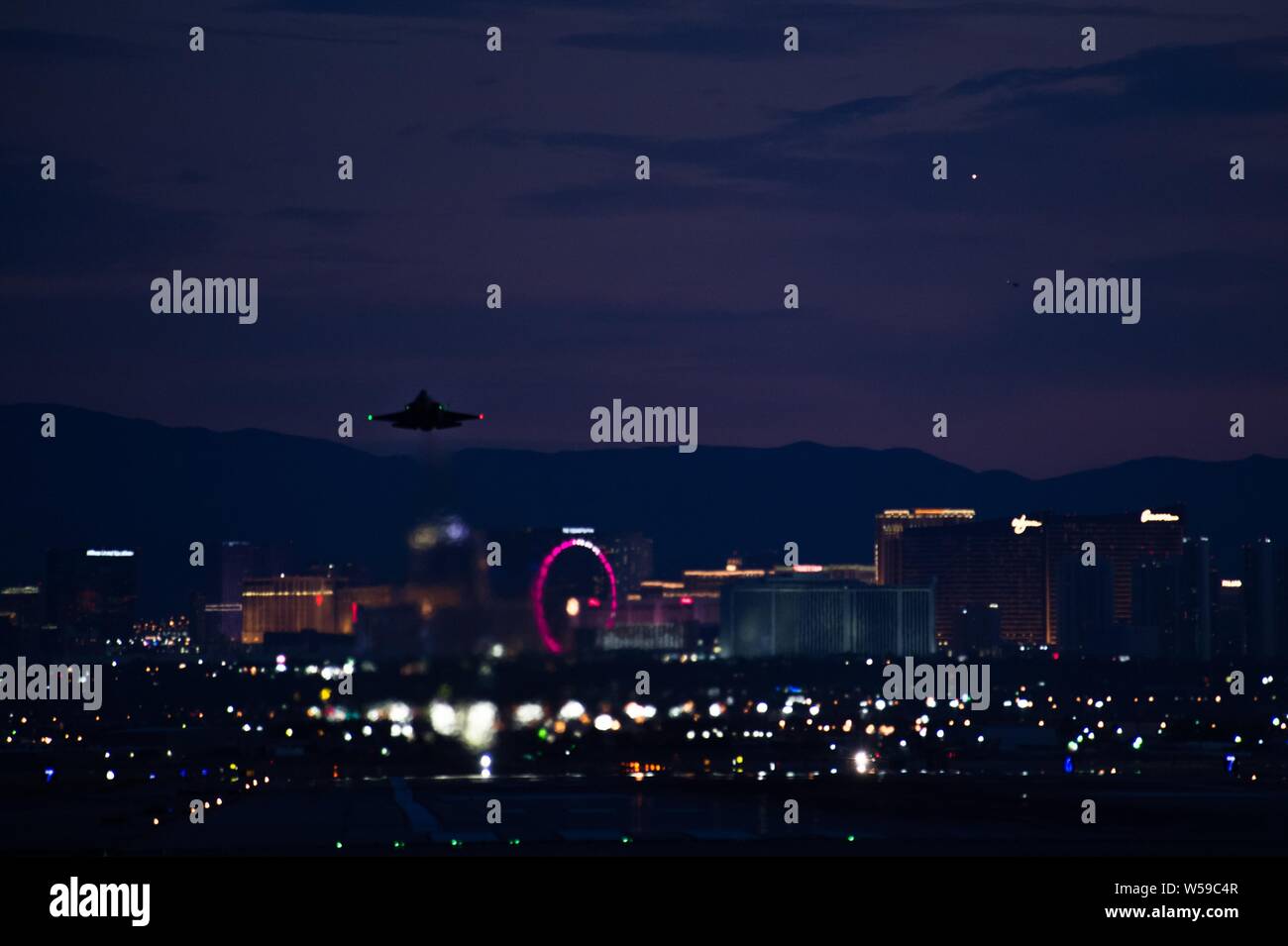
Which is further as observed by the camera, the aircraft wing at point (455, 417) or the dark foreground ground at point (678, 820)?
the aircraft wing at point (455, 417)

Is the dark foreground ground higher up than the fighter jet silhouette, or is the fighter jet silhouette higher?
the fighter jet silhouette

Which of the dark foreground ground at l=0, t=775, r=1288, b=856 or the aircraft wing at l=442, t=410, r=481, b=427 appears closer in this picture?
the dark foreground ground at l=0, t=775, r=1288, b=856

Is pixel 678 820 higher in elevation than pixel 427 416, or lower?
lower

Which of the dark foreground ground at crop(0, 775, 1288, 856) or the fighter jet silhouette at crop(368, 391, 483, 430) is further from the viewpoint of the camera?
the fighter jet silhouette at crop(368, 391, 483, 430)

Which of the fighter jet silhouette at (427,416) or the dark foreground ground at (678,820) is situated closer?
the dark foreground ground at (678,820)

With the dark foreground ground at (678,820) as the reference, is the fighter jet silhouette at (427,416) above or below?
above

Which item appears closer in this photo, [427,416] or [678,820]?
[678,820]

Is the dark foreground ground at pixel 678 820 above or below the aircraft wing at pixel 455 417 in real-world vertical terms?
below

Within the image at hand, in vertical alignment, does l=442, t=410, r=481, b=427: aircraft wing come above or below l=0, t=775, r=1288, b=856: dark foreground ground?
above

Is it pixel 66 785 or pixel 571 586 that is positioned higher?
pixel 571 586
